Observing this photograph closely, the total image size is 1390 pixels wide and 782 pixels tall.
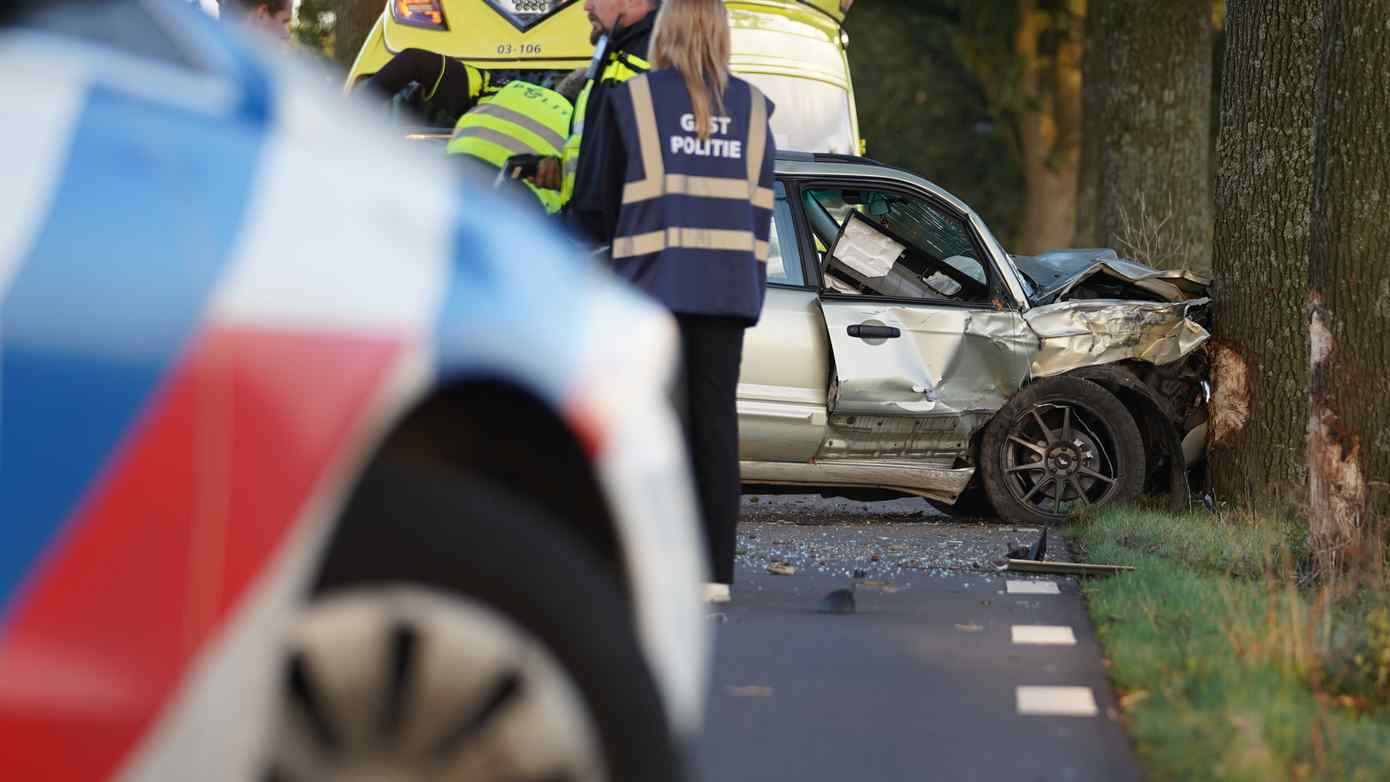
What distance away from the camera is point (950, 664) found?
5.59 metres

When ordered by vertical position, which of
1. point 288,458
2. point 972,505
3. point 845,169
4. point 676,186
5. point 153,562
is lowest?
point 972,505

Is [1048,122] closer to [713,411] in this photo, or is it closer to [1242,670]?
[713,411]

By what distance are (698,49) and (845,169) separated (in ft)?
11.1

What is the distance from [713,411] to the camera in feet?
Result: 20.1

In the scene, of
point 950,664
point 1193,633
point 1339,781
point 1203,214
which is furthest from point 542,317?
point 1203,214

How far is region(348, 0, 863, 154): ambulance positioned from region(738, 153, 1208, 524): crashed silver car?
6.27 ft

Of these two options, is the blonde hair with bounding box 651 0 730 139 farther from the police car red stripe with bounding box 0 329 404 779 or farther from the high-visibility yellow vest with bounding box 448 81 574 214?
the police car red stripe with bounding box 0 329 404 779

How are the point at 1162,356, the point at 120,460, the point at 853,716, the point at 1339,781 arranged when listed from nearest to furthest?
the point at 120,460 < the point at 1339,781 < the point at 853,716 < the point at 1162,356

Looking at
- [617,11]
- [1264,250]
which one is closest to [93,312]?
[617,11]

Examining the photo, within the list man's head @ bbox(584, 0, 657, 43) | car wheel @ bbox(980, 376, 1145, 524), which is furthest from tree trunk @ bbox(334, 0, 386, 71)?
Answer: man's head @ bbox(584, 0, 657, 43)

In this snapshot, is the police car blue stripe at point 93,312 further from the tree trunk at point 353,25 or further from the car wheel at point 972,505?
the tree trunk at point 353,25

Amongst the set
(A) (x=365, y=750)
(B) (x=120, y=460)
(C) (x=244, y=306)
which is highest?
(C) (x=244, y=306)

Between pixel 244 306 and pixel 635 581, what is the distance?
619 mm

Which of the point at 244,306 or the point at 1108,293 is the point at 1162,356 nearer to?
the point at 1108,293
